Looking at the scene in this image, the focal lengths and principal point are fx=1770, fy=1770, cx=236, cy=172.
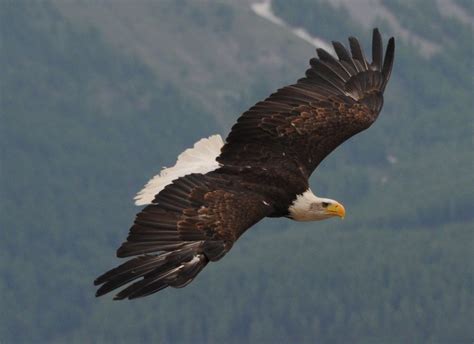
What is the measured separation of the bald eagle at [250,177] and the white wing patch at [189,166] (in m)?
0.01

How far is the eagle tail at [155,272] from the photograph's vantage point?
55.8 ft

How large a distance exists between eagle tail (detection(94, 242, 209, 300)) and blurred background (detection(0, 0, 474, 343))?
325ft

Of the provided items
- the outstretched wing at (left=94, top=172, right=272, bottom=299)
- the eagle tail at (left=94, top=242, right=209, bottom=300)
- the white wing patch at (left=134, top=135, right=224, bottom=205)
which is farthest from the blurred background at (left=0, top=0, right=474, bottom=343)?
the eagle tail at (left=94, top=242, right=209, bottom=300)

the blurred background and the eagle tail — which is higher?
the blurred background

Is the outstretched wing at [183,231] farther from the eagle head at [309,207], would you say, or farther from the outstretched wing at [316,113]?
the outstretched wing at [316,113]

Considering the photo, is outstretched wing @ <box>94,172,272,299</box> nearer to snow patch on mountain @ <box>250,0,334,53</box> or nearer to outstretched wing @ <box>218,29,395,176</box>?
outstretched wing @ <box>218,29,395,176</box>

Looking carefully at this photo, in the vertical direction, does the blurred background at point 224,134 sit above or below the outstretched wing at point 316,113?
above

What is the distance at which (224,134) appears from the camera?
5955 inches

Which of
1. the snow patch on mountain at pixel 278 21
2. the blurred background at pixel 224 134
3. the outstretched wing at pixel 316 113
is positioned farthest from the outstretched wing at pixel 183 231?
the snow patch on mountain at pixel 278 21

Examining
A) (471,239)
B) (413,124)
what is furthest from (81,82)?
(471,239)

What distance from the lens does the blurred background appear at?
13138 cm

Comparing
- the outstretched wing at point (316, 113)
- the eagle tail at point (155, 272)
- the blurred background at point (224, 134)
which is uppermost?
the blurred background at point (224, 134)

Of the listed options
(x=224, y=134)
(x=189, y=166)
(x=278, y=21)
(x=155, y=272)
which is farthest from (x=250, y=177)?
(x=278, y=21)

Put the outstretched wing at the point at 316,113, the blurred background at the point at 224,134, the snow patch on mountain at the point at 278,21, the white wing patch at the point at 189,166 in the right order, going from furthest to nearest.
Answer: the snow patch on mountain at the point at 278,21
the blurred background at the point at 224,134
the outstretched wing at the point at 316,113
the white wing patch at the point at 189,166
